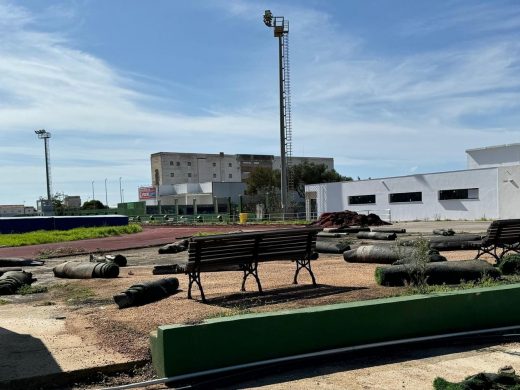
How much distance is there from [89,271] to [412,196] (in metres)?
38.2

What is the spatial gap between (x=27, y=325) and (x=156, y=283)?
208cm

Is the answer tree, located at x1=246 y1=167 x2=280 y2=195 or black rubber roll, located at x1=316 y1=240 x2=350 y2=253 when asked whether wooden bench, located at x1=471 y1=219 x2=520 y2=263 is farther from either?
tree, located at x1=246 y1=167 x2=280 y2=195

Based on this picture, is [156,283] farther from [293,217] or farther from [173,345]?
[293,217]

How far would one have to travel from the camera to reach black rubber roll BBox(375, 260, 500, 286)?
8.02 meters

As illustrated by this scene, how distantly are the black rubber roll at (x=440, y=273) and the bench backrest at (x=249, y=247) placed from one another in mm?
1281

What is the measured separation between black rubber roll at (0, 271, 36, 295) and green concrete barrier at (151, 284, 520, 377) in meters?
6.47

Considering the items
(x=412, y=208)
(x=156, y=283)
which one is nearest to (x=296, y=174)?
(x=412, y=208)

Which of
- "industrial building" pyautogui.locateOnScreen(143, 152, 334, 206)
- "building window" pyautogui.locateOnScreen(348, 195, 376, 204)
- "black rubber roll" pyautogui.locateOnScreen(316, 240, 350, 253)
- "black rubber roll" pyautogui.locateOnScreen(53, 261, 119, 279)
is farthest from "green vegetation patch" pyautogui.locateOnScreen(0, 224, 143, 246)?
"industrial building" pyautogui.locateOnScreen(143, 152, 334, 206)

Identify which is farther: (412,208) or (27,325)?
(412,208)

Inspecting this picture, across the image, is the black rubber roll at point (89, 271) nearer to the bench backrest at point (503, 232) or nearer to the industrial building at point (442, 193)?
the bench backrest at point (503, 232)

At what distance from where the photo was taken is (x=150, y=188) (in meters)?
101

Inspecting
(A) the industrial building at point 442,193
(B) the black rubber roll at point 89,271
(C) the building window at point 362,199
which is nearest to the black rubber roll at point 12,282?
(B) the black rubber roll at point 89,271

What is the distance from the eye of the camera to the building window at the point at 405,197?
4622 centimetres

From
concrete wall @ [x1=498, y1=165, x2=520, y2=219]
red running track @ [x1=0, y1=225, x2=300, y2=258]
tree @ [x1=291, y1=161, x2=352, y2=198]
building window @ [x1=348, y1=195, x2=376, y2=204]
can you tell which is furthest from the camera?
tree @ [x1=291, y1=161, x2=352, y2=198]
